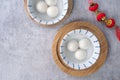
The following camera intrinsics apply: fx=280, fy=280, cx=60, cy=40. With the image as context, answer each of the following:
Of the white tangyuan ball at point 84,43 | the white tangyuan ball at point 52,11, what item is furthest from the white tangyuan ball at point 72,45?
the white tangyuan ball at point 52,11

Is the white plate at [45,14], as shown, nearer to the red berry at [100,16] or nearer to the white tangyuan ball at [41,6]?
the white tangyuan ball at [41,6]

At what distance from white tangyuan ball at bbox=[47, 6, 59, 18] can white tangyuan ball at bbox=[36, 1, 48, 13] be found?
2 cm

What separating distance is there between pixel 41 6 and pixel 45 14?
2.1 inches

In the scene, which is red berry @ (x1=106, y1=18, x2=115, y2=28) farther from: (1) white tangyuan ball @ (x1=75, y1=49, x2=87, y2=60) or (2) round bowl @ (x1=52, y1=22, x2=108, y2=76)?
(1) white tangyuan ball @ (x1=75, y1=49, x2=87, y2=60)

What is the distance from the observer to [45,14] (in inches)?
52.2

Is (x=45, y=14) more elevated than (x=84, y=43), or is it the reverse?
(x=45, y=14)

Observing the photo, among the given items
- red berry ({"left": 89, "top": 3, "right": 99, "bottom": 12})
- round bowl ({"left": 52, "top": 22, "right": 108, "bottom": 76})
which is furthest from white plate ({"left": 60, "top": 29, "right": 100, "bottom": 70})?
red berry ({"left": 89, "top": 3, "right": 99, "bottom": 12})

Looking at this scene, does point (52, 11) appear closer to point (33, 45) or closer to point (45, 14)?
point (45, 14)

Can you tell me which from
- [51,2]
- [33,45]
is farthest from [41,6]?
[33,45]

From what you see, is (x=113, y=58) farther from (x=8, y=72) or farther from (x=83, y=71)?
(x=8, y=72)

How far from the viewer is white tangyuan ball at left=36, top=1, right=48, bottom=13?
4.23ft

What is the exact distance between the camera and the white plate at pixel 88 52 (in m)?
1.27

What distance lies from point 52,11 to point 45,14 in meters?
0.06

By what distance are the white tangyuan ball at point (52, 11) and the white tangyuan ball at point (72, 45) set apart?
15cm
